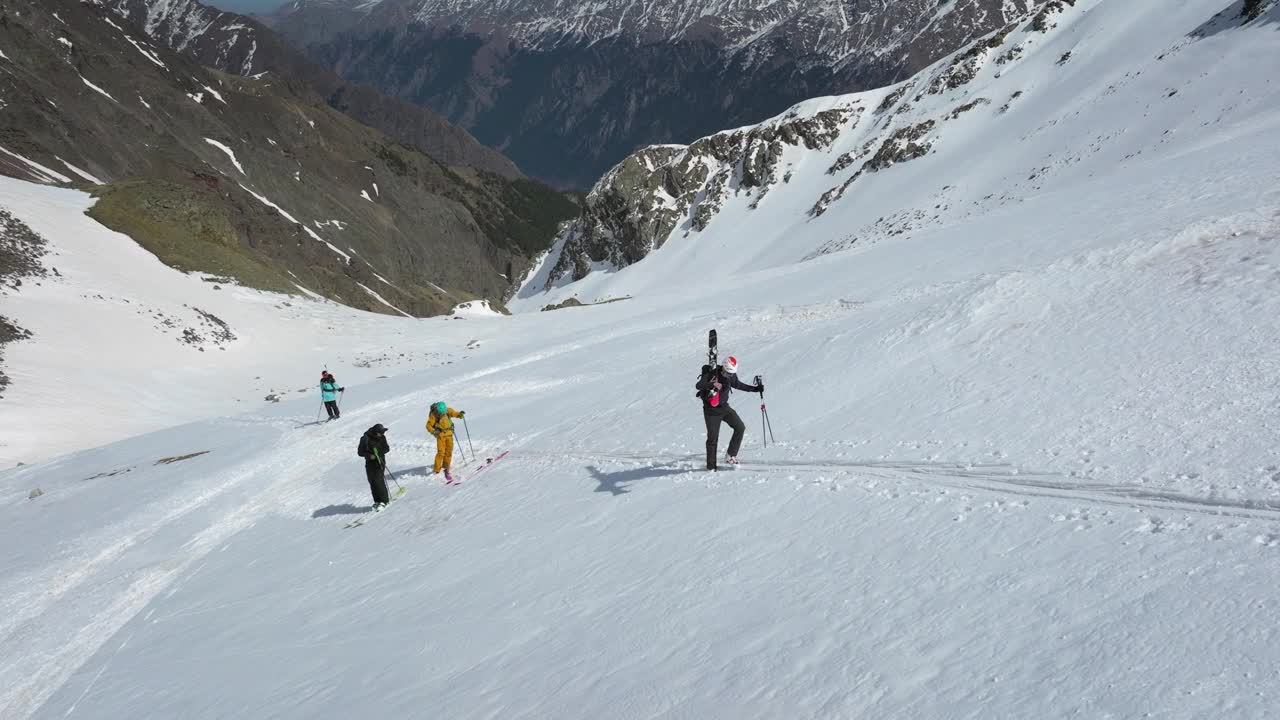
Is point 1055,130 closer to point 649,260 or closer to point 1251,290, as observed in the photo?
point 649,260

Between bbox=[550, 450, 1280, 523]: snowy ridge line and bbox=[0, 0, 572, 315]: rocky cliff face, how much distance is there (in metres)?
48.9

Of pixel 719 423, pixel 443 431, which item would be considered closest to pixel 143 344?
pixel 443 431

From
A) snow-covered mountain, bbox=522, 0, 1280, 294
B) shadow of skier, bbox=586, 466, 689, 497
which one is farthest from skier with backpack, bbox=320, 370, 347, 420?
snow-covered mountain, bbox=522, 0, 1280, 294

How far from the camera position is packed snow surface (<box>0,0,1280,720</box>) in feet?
18.4

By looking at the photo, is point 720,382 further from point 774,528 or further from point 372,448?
point 372,448

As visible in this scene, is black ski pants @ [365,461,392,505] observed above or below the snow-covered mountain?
below

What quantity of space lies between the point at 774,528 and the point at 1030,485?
3.09m

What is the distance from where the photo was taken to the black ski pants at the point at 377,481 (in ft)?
50.1

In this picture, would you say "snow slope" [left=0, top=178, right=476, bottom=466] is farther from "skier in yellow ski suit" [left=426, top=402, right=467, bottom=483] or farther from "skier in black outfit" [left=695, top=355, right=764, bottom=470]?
"skier in black outfit" [left=695, top=355, right=764, bottom=470]

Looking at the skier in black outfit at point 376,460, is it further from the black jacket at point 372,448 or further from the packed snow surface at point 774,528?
the packed snow surface at point 774,528

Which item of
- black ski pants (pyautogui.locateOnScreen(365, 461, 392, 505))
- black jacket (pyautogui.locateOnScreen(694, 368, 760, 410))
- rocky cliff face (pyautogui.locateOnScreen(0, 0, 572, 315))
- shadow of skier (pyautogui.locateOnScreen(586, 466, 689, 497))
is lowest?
shadow of skier (pyautogui.locateOnScreen(586, 466, 689, 497))

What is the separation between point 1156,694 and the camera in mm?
4520

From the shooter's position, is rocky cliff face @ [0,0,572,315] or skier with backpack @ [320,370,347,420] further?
rocky cliff face @ [0,0,572,315]

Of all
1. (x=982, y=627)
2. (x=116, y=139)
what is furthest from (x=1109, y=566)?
(x=116, y=139)
